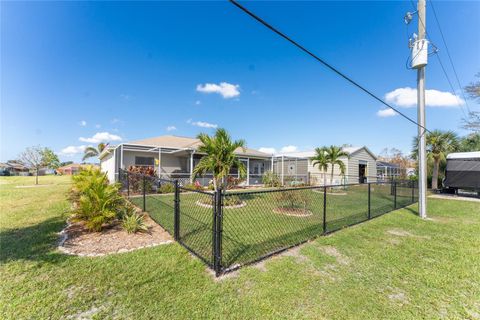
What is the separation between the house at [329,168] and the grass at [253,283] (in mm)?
14302

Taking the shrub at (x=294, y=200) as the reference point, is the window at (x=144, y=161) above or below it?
above

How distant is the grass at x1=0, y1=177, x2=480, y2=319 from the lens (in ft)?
7.50

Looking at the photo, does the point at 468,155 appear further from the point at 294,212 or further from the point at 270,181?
the point at 294,212

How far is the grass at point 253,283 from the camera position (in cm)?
229

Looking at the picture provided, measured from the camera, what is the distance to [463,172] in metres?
13.0

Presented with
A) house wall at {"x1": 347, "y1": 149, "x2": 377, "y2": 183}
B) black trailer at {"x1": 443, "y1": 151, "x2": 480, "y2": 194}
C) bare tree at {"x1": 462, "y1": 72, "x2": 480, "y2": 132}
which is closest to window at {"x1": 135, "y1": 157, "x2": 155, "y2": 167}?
house wall at {"x1": 347, "y1": 149, "x2": 377, "y2": 183}

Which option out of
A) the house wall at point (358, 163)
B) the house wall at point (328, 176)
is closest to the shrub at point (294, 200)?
the house wall at point (328, 176)

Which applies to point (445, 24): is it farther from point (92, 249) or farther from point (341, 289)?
point (92, 249)

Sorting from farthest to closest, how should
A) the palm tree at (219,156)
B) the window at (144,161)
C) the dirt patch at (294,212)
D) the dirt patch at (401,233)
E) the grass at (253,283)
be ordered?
the window at (144,161) → the palm tree at (219,156) → the dirt patch at (294,212) → the dirt patch at (401,233) → the grass at (253,283)

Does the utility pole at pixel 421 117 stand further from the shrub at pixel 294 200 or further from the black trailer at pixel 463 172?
the black trailer at pixel 463 172

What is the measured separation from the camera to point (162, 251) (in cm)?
379

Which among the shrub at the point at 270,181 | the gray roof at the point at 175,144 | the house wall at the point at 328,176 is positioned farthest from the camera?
the house wall at the point at 328,176

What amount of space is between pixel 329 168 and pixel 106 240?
19.3m

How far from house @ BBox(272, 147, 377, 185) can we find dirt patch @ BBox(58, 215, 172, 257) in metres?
14.5
